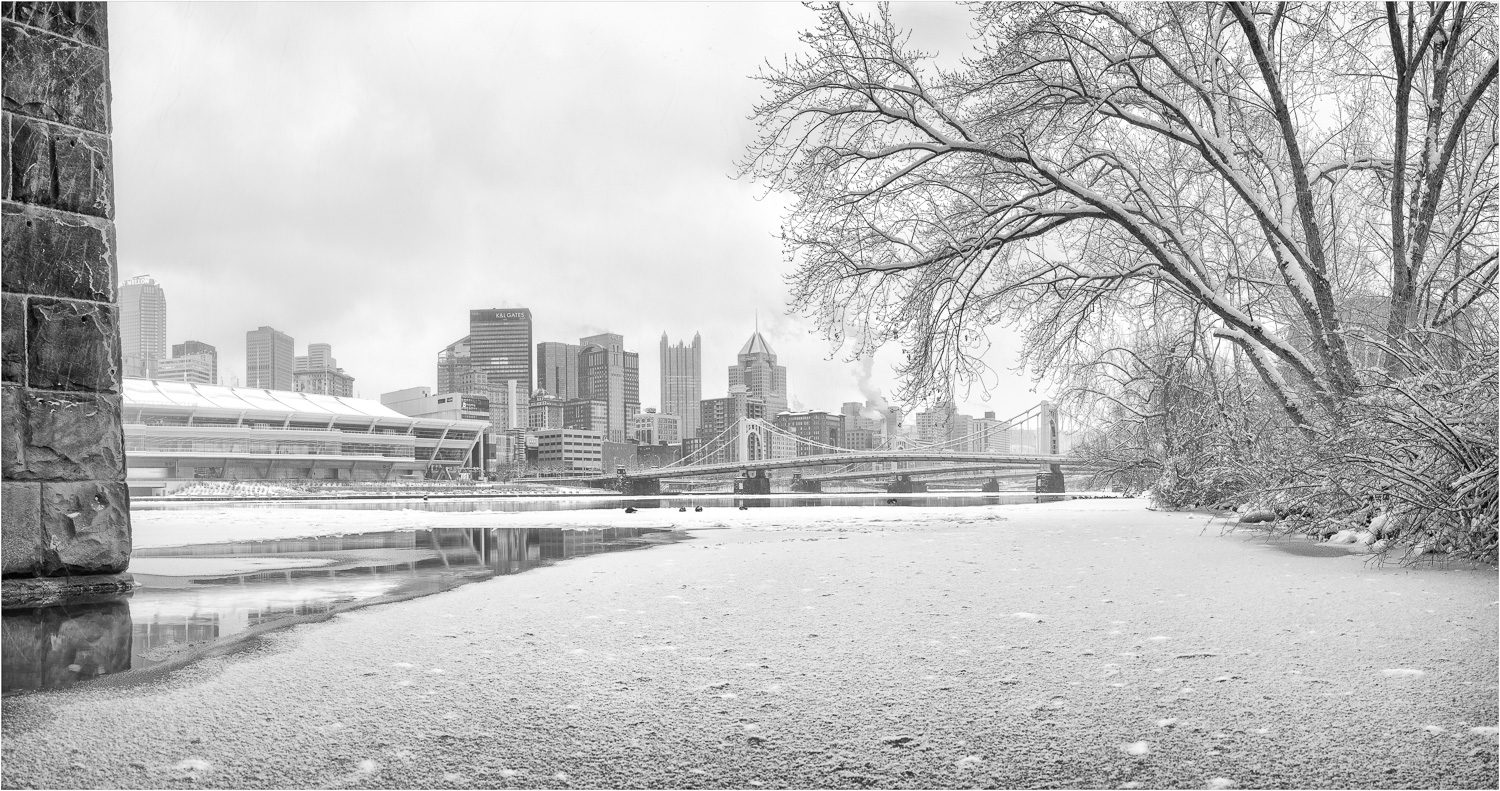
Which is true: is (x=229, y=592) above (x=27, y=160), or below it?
below

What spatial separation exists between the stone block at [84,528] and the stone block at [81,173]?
4.93 ft

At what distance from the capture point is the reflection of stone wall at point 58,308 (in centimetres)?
462

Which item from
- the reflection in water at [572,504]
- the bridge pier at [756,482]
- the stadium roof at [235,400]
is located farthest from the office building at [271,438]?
the bridge pier at [756,482]

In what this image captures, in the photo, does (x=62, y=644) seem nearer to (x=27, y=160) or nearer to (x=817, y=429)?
(x=27, y=160)

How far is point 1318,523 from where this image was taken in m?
8.01

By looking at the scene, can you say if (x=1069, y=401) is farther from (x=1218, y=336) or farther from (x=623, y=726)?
(x=623, y=726)

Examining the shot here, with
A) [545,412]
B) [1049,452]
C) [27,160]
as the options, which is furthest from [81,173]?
[545,412]

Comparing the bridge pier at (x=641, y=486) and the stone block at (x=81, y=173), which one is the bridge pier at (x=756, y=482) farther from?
the stone block at (x=81, y=173)

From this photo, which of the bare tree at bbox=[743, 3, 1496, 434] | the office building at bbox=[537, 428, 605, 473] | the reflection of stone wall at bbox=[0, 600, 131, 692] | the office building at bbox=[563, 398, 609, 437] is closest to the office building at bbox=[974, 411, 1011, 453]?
the bare tree at bbox=[743, 3, 1496, 434]

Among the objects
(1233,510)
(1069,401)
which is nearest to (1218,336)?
(1233,510)

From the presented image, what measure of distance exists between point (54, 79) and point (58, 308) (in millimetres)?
1259

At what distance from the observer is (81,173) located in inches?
193

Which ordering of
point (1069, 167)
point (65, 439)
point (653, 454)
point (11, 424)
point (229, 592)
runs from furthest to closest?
1. point (653, 454)
2. point (1069, 167)
3. point (229, 592)
4. point (65, 439)
5. point (11, 424)

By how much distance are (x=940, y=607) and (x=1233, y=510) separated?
1157 centimetres
